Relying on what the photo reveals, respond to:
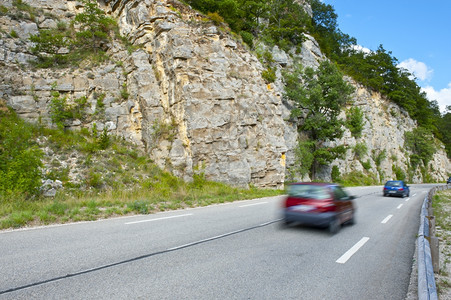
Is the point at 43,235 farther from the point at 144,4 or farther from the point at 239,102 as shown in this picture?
the point at 144,4

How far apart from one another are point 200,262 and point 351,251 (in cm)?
361

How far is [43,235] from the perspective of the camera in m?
6.48

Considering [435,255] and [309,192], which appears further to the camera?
[309,192]

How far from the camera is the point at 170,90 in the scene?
69.9 feet

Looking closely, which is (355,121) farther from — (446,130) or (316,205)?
(446,130)

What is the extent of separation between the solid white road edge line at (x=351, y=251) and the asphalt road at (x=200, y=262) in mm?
22

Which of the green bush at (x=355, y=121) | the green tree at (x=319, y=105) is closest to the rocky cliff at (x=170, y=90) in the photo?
the green tree at (x=319, y=105)

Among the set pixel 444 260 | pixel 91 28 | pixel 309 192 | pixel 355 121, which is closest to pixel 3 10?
pixel 91 28

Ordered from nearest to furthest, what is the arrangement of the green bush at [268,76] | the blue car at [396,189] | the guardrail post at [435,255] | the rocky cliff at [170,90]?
the guardrail post at [435,255] → the rocky cliff at [170,90] → the blue car at [396,189] → the green bush at [268,76]

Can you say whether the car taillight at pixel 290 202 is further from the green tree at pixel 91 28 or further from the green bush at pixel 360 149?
the green bush at pixel 360 149

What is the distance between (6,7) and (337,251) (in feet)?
97.9

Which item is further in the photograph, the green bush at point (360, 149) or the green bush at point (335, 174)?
the green bush at point (360, 149)

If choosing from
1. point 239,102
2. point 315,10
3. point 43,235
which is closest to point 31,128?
point 43,235

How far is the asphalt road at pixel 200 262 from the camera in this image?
12.5 ft
